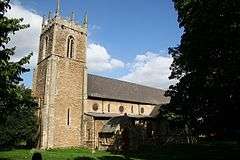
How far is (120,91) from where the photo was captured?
47688 millimetres

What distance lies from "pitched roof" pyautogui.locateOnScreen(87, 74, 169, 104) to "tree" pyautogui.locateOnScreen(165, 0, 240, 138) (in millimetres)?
18253

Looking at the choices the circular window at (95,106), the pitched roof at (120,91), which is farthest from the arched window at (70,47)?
the circular window at (95,106)

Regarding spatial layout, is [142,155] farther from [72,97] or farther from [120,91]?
[120,91]

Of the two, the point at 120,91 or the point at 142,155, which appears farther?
the point at 120,91

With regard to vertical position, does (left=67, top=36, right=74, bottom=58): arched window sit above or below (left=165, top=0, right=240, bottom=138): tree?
above

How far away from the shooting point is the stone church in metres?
37.8

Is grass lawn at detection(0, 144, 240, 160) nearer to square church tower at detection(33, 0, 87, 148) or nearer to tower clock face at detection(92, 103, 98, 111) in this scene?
square church tower at detection(33, 0, 87, 148)

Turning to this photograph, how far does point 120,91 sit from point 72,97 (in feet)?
33.0

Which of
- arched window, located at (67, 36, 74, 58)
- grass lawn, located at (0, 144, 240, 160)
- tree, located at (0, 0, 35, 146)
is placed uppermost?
arched window, located at (67, 36, 74, 58)

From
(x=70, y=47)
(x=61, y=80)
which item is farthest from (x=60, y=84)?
(x=70, y=47)

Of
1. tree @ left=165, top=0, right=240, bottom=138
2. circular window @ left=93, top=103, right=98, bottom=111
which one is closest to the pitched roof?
circular window @ left=93, top=103, right=98, bottom=111

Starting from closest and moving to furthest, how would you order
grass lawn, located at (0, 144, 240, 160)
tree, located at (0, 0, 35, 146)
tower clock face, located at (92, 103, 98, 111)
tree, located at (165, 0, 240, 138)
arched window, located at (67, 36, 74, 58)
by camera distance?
tree, located at (0, 0, 35, 146) < tree, located at (165, 0, 240, 138) < grass lawn, located at (0, 144, 240, 160) < tower clock face, located at (92, 103, 98, 111) < arched window, located at (67, 36, 74, 58)

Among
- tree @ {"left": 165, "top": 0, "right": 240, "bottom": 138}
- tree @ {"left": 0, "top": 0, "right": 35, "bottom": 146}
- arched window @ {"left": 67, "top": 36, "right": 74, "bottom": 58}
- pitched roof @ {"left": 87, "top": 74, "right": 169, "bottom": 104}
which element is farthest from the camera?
pitched roof @ {"left": 87, "top": 74, "right": 169, "bottom": 104}

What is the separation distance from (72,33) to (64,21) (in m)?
2.05
